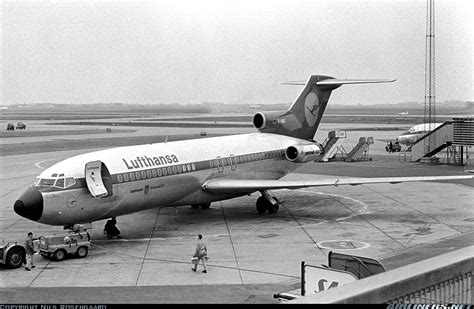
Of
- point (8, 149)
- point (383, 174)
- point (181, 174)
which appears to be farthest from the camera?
point (8, 149)

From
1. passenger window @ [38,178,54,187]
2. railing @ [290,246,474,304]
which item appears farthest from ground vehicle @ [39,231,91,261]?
railing @ [290,246,474,304]

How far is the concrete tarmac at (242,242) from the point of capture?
1755cm

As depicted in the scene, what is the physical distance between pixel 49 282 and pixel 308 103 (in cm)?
1916

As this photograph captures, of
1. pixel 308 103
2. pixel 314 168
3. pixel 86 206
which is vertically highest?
pixel 308 103

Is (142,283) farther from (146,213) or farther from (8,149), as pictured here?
(8,149)

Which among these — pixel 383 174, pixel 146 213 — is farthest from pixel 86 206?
pixel 383 174

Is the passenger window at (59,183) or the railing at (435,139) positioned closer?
the passenger window at (59,183)

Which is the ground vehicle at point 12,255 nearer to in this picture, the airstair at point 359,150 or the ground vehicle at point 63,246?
the ground vehicle at point 63,246

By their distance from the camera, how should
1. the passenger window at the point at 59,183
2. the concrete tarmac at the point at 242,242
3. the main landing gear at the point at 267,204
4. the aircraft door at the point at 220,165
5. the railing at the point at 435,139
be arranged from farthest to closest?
the railing at the point at 435,139 → the main landing gear at the point at 267,204 → the aircraft door at the point at 220,165 → the passenger window at the point at 59,183 → the concrete tarmac at the point at 242,242

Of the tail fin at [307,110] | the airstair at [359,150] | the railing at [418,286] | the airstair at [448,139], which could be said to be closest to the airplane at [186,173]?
the tail fin at [307,110]

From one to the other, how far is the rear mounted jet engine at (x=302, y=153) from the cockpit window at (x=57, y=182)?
41.5 ft

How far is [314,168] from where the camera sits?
4941 cm

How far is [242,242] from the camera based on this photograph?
23.7 m

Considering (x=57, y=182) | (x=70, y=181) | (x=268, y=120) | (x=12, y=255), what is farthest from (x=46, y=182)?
(x=268, y=120)
